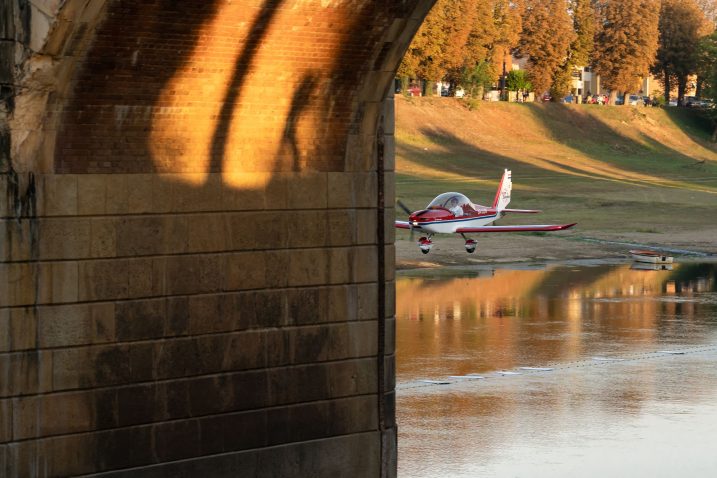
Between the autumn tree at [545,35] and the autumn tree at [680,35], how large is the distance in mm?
19881

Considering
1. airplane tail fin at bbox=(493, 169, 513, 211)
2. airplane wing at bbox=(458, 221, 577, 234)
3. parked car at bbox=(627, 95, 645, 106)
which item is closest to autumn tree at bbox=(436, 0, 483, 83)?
parked car at bbox=(627, 95, 645, 106)

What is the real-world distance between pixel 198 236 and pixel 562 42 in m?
122

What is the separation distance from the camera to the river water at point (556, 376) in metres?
22.6

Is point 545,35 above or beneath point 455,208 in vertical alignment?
above

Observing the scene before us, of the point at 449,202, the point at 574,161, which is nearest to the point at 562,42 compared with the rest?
the point at 574,161

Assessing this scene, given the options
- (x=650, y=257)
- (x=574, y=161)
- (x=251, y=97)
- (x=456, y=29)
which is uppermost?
(x=456, y=29)

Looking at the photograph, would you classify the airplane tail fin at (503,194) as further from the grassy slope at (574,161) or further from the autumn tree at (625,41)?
the autumn tree at (625,41)

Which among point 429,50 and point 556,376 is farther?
point 429,50

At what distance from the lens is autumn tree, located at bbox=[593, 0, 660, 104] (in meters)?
142

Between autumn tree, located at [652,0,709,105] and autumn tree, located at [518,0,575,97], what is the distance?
19881mm

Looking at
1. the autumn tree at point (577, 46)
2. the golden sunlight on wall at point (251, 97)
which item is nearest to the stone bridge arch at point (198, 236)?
the golden sunlight on wall at point (251, 97)

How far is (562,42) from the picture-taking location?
5359 inches

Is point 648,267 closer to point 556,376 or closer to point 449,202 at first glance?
point 449,202

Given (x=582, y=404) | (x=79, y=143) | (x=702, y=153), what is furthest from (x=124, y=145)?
(x=702, y=153)
